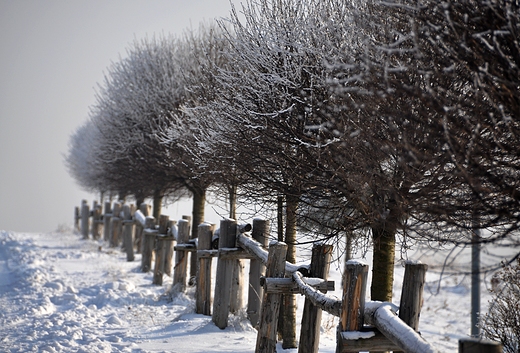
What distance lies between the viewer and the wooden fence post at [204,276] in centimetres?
998

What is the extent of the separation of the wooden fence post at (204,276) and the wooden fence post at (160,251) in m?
4.34

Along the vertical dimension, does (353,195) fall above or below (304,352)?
above

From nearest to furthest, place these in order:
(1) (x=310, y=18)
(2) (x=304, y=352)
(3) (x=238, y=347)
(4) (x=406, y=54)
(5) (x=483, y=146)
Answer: (5) (x=483, y=146) < (4) (x=406, y=54) < (2) (x=304, y=352) < (1) (x=310, y=18) < (3) (x=238, y=347)

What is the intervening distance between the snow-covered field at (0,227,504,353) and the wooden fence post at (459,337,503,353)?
0.35m

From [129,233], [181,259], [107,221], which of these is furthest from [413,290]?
[107,221]

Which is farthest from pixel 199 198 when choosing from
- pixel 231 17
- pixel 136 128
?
pixel 231 17

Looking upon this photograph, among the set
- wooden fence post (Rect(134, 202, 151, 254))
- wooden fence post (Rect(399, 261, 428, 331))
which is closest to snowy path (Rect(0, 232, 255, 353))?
wooden fence post (Rect(134, 202, 151, 254))

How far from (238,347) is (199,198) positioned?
797 centimetres

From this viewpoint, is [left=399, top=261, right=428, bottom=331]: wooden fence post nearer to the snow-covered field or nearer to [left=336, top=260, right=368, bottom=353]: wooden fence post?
the snow-covered field

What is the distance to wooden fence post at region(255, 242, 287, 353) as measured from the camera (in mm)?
7141

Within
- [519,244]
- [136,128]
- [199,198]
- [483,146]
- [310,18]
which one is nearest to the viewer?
[519,244]

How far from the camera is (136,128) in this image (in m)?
16.9

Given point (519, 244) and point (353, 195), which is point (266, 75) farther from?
point (519, 244)

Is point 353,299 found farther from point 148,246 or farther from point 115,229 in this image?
point 115,229
